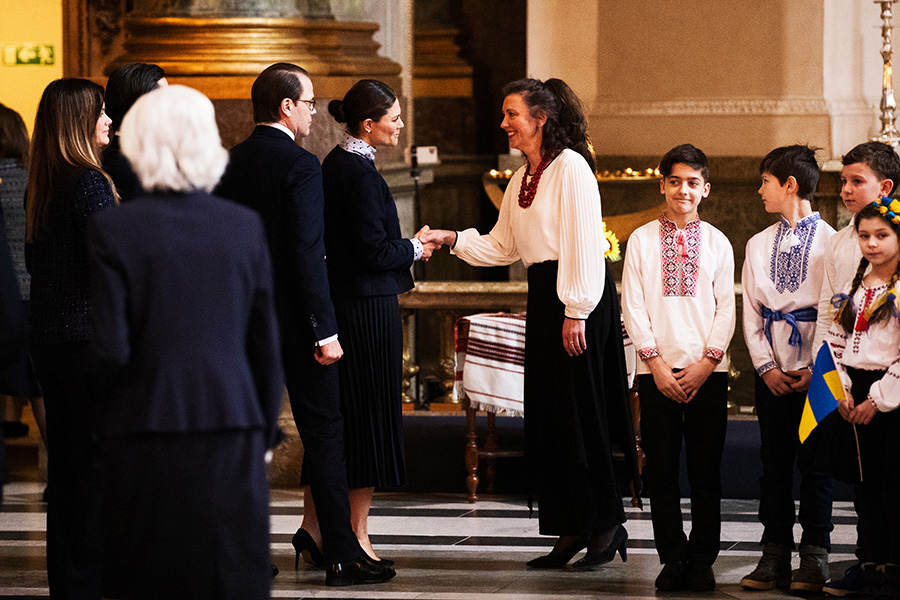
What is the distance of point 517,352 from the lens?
20.4 feet

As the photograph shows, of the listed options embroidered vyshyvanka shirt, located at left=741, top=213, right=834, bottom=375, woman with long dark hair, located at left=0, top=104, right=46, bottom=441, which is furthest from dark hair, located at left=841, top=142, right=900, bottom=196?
woman with long dark hair, located at left=0, top=104, right=46, bottom=441

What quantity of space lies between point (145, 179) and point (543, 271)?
2.24 m

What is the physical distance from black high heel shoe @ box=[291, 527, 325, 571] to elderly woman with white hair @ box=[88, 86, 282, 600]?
1.98 m

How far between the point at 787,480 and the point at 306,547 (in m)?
1.75

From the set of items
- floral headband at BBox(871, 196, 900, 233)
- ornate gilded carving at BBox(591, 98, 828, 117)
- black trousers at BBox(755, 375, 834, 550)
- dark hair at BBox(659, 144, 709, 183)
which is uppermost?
ornate gilded carving at BBox(591, 98, 828, 117)

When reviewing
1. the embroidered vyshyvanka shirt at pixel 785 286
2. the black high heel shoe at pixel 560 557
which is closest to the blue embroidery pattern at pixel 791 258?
the embroidered vyshyvanka shirt at pixel 785 286

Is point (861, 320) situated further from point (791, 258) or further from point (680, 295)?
point (680, 295)

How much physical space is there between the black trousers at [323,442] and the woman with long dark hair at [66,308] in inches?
33.7

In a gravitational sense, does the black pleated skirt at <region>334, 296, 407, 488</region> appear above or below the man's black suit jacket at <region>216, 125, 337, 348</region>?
below

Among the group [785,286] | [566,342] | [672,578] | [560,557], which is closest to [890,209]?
[785,286]

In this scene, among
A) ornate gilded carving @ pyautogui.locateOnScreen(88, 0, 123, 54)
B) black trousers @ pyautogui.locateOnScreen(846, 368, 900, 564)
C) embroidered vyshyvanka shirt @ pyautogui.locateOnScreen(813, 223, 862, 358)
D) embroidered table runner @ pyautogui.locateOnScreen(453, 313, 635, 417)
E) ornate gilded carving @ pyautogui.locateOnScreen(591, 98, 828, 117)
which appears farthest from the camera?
ornate gilded carving @ pyautogui.locateOnScreen(591, 98, 828, 117)

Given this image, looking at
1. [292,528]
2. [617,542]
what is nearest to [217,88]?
[292,528]

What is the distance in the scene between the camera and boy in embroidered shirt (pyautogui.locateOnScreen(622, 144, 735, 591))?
15.3 ft

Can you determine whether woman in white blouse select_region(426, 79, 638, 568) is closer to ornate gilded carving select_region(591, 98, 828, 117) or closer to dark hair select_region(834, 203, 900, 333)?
dark hair select_region(834, 203, 900, 333)
